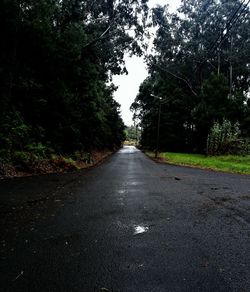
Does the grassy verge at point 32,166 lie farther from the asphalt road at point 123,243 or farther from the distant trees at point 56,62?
the asphalt road at point 123,243

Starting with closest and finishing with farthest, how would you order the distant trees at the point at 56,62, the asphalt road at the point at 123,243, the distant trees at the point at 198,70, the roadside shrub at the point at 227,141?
the asphalt road at the point at 123,243 < the distant trees at the point at 56,62 < the roadside shrub at the point at 227,141 < the distant trees at the point at 198,70

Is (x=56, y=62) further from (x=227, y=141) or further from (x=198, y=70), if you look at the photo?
(x=198, y=70)

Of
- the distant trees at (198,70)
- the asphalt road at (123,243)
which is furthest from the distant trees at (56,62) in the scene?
the asphalt road at (123,243)

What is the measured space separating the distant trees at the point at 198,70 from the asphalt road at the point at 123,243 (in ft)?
58.0

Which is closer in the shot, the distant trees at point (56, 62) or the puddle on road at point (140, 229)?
the puddle on road at point (140, 229)

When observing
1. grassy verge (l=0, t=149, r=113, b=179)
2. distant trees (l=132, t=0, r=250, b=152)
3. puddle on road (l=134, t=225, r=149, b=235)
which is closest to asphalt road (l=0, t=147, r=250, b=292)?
puddle on road (l=134, t=225, r=149, b=235)

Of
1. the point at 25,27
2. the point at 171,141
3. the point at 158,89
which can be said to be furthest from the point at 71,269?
the point at 158,89

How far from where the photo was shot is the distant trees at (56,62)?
1280 cm

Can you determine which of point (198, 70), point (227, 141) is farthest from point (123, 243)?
point (198, 70)

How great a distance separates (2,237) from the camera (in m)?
4.15

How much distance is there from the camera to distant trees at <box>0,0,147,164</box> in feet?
42.0

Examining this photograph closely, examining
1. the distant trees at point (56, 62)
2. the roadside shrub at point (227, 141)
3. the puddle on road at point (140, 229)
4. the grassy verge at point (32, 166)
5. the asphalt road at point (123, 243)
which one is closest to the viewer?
the asphalt road at point (123, 243)

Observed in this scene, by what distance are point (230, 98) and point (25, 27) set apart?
2318 centimetres

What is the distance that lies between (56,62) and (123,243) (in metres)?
13.1
